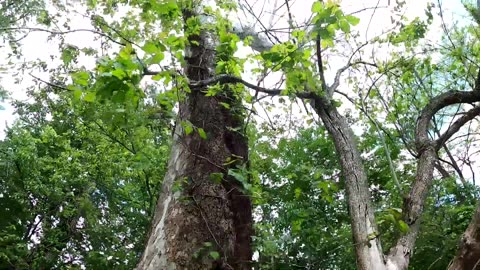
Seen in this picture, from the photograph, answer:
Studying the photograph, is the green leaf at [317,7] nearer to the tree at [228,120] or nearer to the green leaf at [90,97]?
the tree at [228,120]

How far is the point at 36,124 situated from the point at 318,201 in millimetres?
8251

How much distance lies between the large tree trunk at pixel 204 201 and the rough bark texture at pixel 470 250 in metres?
1.39

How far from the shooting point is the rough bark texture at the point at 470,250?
1.98m

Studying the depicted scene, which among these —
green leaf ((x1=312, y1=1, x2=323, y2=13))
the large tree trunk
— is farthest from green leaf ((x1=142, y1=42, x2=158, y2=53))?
green leaf ((x1=312, y1=1, x2=323, y2=13))

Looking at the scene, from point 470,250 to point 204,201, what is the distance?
1.76 m

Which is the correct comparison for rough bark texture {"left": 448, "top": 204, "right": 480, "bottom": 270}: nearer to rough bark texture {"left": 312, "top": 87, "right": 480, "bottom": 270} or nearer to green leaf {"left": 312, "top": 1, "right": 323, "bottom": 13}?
rough bark texture {"left": 312, "top": 87, "right": 480, "bottom": 270}

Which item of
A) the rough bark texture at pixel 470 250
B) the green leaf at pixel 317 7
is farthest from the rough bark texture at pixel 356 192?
the green leaf at pixel 317 7

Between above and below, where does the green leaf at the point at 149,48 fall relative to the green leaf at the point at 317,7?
below

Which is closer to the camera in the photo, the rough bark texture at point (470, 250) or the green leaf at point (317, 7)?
the rough bark texture at point (470, 250)

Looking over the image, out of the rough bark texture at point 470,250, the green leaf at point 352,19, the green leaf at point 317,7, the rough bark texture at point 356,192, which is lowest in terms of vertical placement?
the rough bark texture at point 470,250

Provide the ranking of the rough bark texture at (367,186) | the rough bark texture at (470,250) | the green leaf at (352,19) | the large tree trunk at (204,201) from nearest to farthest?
the rough bark texture at (470,250), the green leaf at (352,19), the rough bark texture at (367,186), the large tree trunk at (204,201)

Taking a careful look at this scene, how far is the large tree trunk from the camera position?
292 centimetres

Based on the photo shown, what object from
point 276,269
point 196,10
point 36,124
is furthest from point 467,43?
point 36,124

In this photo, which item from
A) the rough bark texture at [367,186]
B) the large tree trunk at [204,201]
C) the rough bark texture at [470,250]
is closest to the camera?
the rough bark texture at [470,250]
